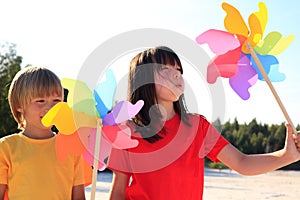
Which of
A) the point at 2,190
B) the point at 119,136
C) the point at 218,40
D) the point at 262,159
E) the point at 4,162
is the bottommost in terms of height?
the point at 2,190

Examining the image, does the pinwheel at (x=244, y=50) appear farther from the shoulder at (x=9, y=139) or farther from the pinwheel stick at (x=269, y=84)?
the shoulder at (x=9, y=139)

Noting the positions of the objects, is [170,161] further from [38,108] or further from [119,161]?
[38,108]

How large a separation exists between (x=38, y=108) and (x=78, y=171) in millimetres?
390

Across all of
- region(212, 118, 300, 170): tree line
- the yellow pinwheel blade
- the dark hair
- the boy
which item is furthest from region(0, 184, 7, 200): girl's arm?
region(212, 118, 300, 170): tree line

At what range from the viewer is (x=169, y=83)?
8.42ft

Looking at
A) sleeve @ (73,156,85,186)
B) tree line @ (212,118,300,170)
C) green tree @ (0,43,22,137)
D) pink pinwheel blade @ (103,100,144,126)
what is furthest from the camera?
tree line @ (212,118,300,170)

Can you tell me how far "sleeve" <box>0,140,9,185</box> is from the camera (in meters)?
2.66

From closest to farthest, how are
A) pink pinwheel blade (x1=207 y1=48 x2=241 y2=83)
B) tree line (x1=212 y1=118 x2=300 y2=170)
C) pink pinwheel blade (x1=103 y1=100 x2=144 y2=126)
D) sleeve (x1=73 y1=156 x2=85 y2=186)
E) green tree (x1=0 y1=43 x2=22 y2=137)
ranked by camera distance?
pink pinwheel blade (x1=103 y1=100 x2=144 y2=126) < pink pinwheel blade (x1=207 y1=48 x2=241 y2=83) < sleeve (x1=73 y1=156 x2=85 y2=186) < green tree (x1=0 y1=43 x2=22 y2=137) < tree line (x1=212 y1=118 x2=300 y2=170)

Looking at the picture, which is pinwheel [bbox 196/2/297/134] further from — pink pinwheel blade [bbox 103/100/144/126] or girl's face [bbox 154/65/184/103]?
pink pinwheel blade [bbox 103/100/144/126]

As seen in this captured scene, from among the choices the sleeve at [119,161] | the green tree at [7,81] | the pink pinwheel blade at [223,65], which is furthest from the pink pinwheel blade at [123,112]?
the green tree at [7,81]

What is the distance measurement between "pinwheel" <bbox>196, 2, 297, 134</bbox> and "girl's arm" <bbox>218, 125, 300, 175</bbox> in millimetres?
133

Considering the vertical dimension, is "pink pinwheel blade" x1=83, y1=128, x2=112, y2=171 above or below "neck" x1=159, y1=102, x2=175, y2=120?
below

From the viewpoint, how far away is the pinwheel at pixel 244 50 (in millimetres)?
2447

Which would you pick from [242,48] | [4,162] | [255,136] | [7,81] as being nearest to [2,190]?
[4,162]
